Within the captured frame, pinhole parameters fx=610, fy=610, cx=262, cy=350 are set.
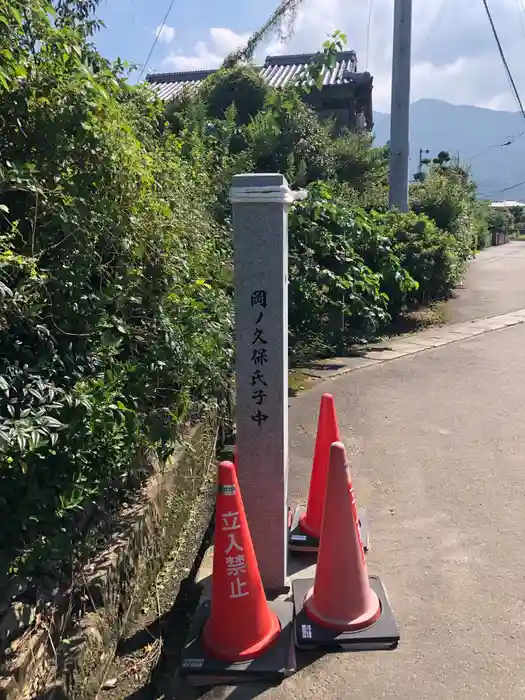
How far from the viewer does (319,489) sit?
377 centimetres

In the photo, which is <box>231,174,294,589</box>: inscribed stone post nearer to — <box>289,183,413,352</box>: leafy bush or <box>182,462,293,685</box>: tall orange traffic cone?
<box>182,462,293,685</box>: tall orange traffic cone

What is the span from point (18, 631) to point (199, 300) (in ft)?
7.30

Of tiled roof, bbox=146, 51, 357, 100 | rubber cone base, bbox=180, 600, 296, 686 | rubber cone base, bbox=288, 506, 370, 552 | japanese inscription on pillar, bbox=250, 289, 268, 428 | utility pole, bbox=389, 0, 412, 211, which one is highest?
tiled roof, bbox=146, 51, 357, 100

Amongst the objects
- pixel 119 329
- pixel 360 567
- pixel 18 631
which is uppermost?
pixel 119 329

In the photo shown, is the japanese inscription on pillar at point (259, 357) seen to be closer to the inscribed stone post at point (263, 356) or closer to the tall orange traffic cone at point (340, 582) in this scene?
the inscribed stone post at point (263, 356)

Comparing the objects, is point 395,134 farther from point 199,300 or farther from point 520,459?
point 199,300

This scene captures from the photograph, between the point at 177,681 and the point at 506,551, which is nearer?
the point at 177,681

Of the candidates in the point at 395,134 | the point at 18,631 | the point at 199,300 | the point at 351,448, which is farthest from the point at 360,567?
the point at 395,134

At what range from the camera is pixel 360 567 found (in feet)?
9.73

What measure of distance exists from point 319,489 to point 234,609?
1152 millimetres

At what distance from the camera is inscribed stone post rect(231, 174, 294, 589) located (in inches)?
112

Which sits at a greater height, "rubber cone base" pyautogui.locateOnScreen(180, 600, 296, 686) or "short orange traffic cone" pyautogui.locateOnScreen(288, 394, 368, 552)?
"short orange traffic cone" pyautogui.locateOnScreen(288, 394, 368, 552)

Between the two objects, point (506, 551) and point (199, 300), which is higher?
point (199, 300)

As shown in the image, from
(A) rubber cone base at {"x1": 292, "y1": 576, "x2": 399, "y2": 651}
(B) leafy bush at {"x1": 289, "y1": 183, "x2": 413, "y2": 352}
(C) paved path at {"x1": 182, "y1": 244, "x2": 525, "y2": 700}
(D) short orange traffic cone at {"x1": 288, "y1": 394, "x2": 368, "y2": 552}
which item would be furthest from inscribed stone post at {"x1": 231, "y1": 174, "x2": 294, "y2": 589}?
(B) leafy bush at {"x1": 289, "y1": 183, "x2": 413, "y2": 352}
